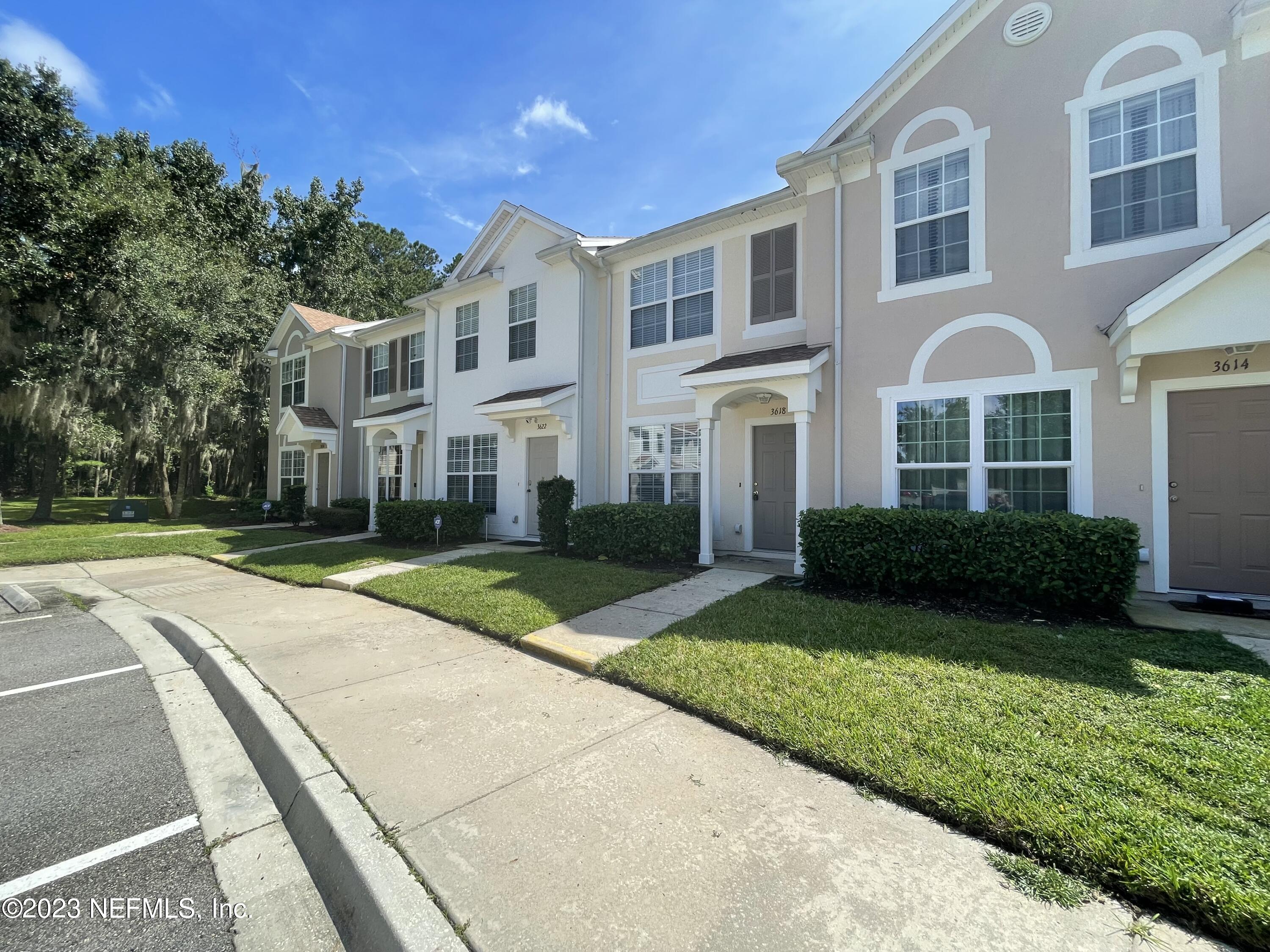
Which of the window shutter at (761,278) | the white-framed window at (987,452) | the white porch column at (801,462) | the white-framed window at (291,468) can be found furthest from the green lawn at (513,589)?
the white-framed window at (291,468)

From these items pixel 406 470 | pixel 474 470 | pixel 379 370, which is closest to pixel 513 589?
pixel 474 470

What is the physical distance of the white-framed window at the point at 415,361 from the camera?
53.0 feet

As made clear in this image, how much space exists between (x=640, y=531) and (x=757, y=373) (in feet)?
10.4

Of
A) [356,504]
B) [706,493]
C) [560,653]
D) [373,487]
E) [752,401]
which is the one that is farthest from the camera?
[356,504]

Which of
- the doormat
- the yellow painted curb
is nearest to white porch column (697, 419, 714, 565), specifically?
the yellow painted curb

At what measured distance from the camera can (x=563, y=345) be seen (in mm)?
11953

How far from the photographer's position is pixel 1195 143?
6238 mm

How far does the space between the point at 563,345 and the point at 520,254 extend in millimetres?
2734

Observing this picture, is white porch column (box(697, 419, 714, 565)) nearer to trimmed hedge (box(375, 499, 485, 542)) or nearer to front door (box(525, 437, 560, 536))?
front door (box(525, 437, 560, 536))

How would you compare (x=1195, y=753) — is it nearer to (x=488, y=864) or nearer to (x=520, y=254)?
(x=488, y=864)

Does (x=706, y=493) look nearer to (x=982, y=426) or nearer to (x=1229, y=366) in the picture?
(x=982, y=426)

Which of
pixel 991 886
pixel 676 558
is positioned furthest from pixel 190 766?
pixel 676 558

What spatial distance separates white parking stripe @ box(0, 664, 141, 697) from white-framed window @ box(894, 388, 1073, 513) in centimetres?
885

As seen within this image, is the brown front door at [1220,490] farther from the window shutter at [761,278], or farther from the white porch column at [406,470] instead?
the white porch column at [406,470]
